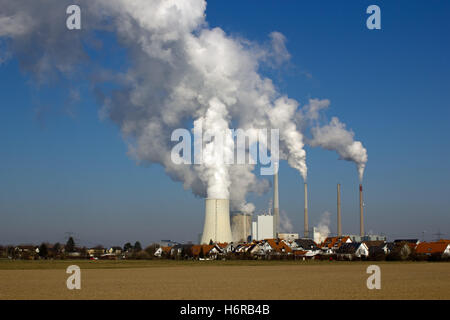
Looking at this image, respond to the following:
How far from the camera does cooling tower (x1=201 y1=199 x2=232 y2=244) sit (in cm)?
7556

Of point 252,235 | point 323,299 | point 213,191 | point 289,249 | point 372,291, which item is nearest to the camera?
point 323,299

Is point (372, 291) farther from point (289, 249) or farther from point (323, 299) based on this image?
point (289, 249)

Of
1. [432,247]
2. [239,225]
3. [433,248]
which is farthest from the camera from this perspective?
[239,225]

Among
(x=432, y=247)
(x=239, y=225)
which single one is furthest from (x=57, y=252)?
(x=432, y=247)

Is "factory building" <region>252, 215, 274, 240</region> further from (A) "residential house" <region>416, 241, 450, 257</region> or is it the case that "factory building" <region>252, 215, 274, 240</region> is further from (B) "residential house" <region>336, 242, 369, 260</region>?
(A) "residential house" <region>416, 241, 450, 257</region>

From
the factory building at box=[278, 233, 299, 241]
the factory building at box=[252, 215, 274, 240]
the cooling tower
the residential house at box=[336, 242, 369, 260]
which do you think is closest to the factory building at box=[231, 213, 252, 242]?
the factory building at box=[252, 215, 274, 240]

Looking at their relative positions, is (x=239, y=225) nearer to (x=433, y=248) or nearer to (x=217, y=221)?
(x=217, y=221)

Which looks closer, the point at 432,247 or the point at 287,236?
the point at 432,247

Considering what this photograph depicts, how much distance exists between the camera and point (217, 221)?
75625 millimetres

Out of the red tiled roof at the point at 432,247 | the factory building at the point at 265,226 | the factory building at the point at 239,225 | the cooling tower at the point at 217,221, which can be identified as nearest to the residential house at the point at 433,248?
the red tiled roof at the point at 432,247

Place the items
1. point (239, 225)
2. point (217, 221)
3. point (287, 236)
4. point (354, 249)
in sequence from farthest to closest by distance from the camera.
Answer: point (287, 236) → point (239, 225) → point (354, 249) → point (217, 221)
